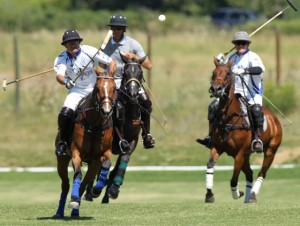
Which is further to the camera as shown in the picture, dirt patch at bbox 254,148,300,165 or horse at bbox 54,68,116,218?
dirt patch at bbox 254,148,300,165

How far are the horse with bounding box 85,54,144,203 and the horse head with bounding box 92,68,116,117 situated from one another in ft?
6.86

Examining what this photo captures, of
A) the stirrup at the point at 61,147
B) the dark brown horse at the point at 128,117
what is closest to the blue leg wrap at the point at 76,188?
the stirrup at the point at 61,147

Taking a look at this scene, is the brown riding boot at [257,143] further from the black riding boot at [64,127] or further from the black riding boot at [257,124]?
the black riding boot at [64,127]

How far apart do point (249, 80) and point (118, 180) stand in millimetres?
3382

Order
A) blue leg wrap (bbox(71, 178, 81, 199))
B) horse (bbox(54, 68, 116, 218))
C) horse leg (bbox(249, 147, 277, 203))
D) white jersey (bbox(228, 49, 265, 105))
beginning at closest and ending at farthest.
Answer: blue leg wrap (bbox(71, 178, 81, 199)) → horse (bbox(54, 68, 116, 218)) → white jersey (bbox(228, 49, 265, 105)) → horse leg (bbox(249, 147, 277, 203))

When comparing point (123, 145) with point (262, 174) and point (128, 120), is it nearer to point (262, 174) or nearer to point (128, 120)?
point (128, 120)

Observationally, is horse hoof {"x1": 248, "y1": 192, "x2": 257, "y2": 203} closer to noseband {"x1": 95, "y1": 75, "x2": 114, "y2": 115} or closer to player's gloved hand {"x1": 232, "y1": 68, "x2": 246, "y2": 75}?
player's gloved hand {"x1": 232, "y1": 68, "x2": 246, "y2": 75}

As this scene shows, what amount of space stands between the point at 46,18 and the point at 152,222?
4543 cm

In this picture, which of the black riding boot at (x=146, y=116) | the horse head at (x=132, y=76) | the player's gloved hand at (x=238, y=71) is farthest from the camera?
the black riding boot at (x=146, y=116)

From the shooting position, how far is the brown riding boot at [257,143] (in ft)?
65.7

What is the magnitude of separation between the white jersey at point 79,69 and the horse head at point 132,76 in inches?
59.2

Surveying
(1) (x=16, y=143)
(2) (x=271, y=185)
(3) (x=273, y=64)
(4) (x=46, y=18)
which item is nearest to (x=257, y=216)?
(2) (x=271, y=185)

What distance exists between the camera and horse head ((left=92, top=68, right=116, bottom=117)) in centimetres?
1566

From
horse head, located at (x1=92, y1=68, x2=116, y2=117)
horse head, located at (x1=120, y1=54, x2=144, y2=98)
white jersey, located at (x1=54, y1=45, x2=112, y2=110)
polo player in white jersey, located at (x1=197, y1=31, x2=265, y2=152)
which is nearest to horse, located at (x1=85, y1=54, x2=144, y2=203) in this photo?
horse head, located at (x1=120, y1=54, x2=144, y2=98)
